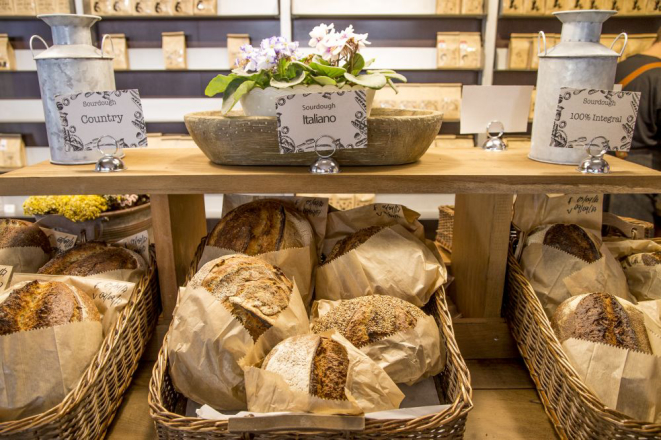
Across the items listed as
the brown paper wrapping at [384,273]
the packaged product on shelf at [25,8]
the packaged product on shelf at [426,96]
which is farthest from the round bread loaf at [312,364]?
the packaged product on shelf at [25,8]

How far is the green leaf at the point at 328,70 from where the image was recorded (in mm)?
1114

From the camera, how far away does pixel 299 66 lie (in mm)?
1130

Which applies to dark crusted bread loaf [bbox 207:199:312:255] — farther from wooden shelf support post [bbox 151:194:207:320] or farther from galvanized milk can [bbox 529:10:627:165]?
galvanized milk can [bbox 529:10:627:165]

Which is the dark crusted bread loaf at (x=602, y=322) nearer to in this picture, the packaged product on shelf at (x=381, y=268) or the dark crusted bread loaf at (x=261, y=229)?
the packaged product on shelf at (x=381, y=268)

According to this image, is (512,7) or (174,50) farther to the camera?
(174,50)

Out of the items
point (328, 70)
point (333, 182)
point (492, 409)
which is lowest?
point (492, 409)

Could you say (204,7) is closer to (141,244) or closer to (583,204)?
(141,244)

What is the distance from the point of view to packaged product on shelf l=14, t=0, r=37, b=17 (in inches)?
142

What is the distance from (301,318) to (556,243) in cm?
71


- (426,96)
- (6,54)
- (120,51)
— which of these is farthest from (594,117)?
(6,54)

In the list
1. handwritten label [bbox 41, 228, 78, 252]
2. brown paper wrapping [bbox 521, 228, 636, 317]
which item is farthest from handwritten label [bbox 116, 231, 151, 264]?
brown paper wrapping [bbox 521, 228, 636, 317]

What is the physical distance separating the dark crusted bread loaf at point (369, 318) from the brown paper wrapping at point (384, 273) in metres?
0.07

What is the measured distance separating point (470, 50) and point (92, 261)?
3163 mm

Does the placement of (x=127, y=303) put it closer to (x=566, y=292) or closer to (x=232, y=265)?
(x=232, y=265)
